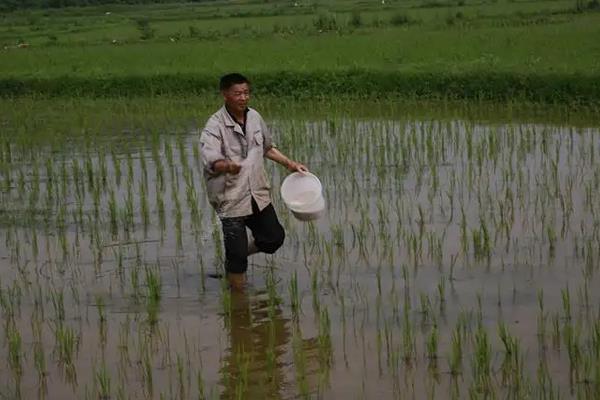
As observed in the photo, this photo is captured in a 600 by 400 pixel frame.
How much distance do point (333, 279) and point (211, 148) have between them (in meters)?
0.91

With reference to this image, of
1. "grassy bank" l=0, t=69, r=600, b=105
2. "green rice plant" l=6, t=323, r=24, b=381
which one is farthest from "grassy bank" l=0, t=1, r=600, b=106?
"green rice plant" l=6, t=323, r=24, b=381

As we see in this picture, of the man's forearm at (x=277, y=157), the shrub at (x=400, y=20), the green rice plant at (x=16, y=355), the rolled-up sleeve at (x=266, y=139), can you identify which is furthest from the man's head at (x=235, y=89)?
the shrub at (x=400, y=20)

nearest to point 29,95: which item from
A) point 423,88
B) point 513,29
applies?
point 423,88

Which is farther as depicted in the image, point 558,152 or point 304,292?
point 558,152

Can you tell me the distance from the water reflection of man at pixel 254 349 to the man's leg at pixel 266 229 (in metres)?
0.26

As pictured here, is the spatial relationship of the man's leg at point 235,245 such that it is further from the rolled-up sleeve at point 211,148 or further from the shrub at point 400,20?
the shrub at point 400,20

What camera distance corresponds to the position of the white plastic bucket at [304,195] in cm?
521

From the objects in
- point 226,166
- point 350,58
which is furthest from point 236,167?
point 350,58

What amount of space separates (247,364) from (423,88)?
25.9 ft

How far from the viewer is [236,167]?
16.5ft

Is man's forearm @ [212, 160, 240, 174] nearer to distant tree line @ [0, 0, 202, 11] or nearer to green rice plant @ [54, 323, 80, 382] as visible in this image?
green rice plant @ [54, 323, 80, 382]

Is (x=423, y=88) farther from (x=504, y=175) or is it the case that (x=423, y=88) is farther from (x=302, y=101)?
(x=504, y=175)

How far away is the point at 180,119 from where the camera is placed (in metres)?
11.5

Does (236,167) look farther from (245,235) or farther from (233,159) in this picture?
(245,235)
